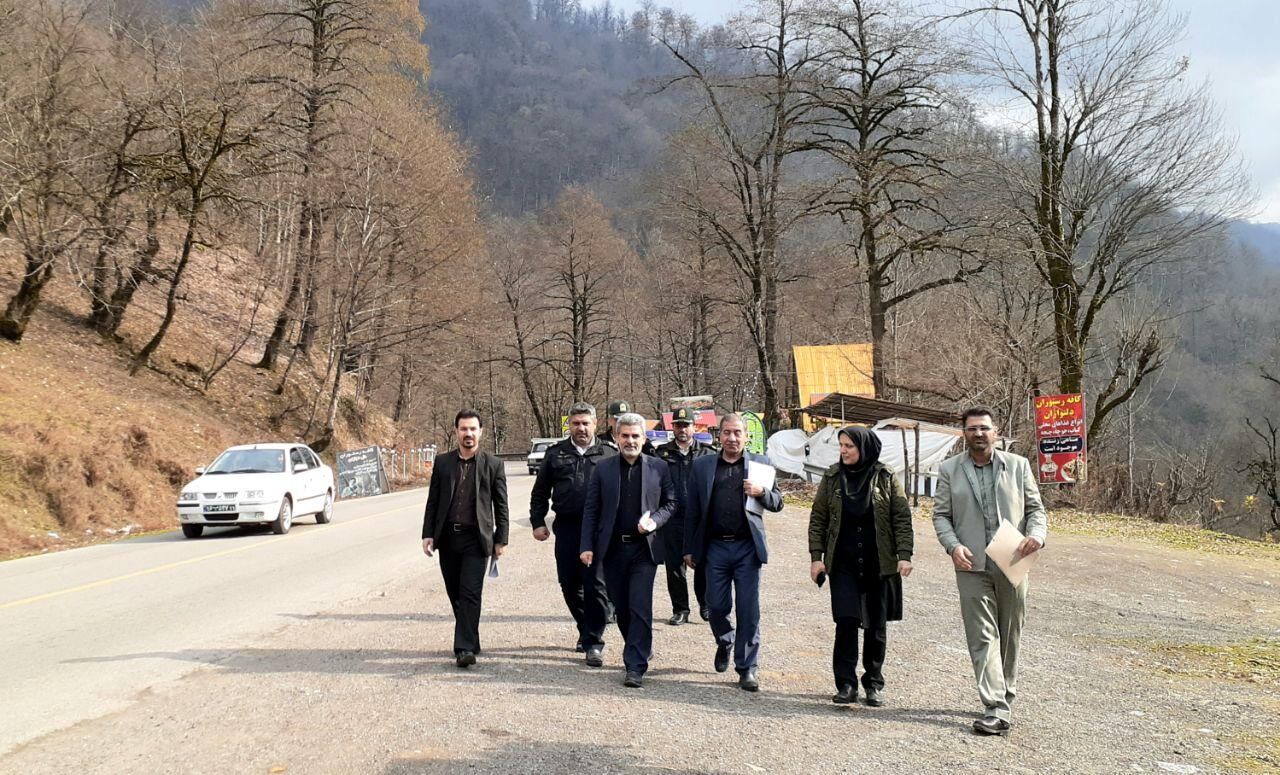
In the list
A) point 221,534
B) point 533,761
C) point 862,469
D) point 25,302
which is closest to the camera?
point 533,761

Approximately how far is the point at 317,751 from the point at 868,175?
2557 cm

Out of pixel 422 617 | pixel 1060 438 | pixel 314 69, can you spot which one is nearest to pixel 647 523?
pixel 422 617

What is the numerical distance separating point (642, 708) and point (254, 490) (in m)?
12.4

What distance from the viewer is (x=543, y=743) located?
5.23 metres

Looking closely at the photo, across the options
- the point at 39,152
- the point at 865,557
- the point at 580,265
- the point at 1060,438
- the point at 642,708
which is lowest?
the point at 642,708

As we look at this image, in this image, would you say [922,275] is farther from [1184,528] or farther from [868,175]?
[1184,528]

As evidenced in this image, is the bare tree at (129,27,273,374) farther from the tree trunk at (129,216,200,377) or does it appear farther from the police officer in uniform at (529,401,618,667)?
the police officer in uniform at (529,401,618,667)

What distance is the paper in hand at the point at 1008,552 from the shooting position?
5746 millimetres

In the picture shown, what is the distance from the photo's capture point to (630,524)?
6.94 metres

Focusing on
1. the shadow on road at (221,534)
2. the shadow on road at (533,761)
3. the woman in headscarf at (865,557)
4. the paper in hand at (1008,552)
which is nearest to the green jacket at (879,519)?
the woman in headscarf at (865,557)

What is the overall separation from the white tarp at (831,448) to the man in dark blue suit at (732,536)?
68.6 feet

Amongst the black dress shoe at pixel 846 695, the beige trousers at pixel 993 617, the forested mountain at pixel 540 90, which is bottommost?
the black dress shoe at pixel 846 695

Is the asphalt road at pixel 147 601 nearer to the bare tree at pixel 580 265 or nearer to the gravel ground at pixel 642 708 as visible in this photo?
the gravel ground at pixel 642 708

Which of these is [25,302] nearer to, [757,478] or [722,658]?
[722,658]
